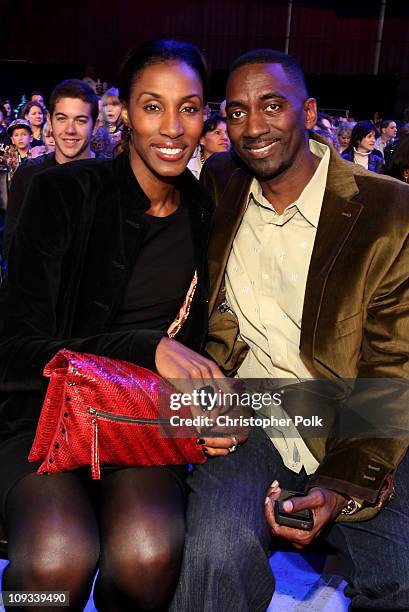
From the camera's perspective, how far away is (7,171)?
15.8 ft

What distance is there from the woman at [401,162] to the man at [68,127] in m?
1.73

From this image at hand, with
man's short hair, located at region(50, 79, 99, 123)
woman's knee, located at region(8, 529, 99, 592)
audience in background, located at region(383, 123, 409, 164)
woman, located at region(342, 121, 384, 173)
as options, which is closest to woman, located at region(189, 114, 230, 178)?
audience in background, located at region(383, 123, 409, 164)

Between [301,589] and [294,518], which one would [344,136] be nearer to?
[301,589]

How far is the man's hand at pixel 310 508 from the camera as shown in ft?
5.25

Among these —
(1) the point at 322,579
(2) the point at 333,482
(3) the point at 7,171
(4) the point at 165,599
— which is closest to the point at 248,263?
(2) the point at 333,482

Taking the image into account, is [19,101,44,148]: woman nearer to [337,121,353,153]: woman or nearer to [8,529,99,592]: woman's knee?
[337,121,353,153]: woman

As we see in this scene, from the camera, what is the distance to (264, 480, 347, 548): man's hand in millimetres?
1601

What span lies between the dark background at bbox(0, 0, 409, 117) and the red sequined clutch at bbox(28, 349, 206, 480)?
15.9m

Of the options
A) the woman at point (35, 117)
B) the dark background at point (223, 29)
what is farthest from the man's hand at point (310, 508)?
the dark background at point (223, 29)

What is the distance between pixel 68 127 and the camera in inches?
157

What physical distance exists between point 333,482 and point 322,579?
76 centimetres

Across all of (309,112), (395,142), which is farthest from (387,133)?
(309,112)

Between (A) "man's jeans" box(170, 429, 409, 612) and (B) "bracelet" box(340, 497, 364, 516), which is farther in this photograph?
(B) "bracelet" box(340, 497, 364, 516)

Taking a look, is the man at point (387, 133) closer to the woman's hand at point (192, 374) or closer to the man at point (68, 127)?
the man at point (68, 127)
